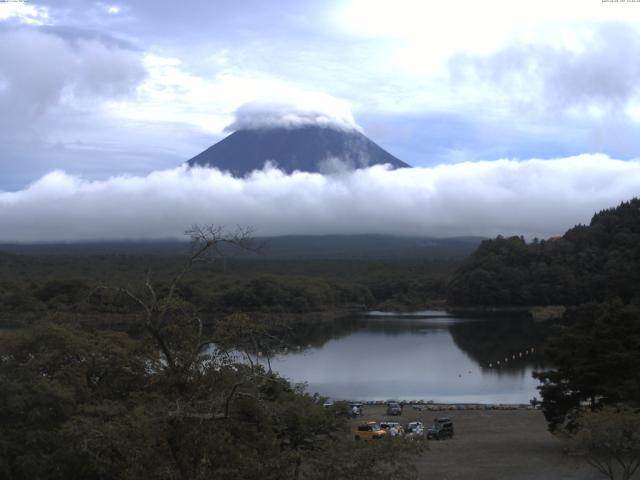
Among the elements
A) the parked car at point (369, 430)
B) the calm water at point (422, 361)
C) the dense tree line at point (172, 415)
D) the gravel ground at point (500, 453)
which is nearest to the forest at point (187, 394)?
the dense tree line at point (172, 415)

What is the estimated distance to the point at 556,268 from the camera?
2350 inches

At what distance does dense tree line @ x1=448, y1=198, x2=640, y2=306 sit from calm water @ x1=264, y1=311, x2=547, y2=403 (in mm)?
10716

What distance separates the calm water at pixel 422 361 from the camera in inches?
1007

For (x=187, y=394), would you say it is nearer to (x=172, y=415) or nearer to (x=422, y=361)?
(x=172, y=415)

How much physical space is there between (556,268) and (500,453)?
48105mm

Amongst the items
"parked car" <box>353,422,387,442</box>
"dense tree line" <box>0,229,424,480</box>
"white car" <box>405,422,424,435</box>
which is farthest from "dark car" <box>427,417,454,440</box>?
"dense tree line" <box>0,229,424,480</box>

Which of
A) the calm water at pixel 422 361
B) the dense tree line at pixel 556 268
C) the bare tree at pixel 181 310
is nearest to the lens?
the bare tree at pixel 181 310

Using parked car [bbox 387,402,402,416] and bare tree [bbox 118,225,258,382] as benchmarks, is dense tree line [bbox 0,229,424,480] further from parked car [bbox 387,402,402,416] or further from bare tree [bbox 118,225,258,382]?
parked car [bbox 387,402,402,416]

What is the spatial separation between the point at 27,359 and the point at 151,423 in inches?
235

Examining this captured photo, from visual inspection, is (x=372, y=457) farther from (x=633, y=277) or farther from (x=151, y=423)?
(x=633, y=277)

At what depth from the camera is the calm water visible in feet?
83.9

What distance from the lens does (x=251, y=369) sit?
4.98m

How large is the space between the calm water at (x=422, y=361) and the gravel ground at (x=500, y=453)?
4491 mm

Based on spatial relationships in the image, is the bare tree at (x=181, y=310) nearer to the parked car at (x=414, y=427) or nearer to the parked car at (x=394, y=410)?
A: the parked car at (x=414, y=427)
